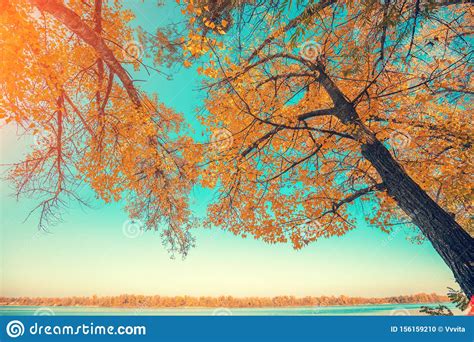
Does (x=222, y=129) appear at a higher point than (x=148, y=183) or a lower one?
lower

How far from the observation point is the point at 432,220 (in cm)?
369

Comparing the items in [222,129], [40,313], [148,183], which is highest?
[148,183]

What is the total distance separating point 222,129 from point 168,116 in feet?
14.4

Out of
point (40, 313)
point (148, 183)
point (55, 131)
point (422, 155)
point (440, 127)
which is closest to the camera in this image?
point (40, 313)

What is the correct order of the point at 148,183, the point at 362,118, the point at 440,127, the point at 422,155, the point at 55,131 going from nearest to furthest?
the point at 362,118
the point at 440,127
the point at 422,155
the point at 55,131
the point at 148,183

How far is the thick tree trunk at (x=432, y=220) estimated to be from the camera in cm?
343

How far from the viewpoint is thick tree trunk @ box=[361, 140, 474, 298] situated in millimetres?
Result: 3426

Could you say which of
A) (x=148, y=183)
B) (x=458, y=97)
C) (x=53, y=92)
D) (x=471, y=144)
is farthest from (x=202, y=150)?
(x=458, y=97)

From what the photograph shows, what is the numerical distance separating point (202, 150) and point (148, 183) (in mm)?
4103

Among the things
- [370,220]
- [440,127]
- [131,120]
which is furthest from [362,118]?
[131,120]

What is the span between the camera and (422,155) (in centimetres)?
609

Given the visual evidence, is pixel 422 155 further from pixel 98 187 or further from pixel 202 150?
pixel 98 187

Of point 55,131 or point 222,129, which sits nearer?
point 222,129

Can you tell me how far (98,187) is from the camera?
6.73 metres
